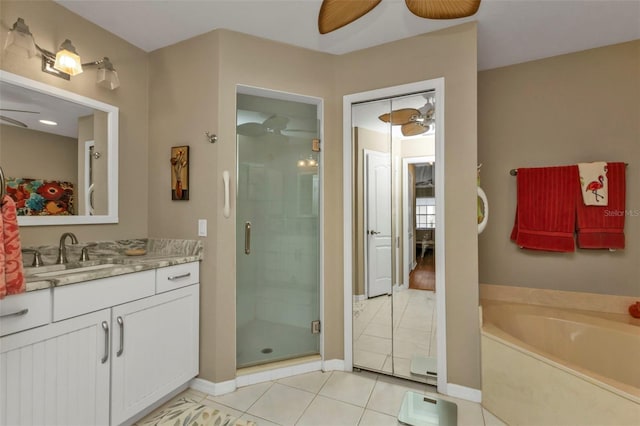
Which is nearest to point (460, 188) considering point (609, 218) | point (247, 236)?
point (609, 218)

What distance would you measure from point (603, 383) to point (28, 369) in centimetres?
261

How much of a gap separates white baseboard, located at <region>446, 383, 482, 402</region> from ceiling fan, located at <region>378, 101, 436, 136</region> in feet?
6.03

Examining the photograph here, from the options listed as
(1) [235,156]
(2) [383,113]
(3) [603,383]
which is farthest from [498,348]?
Result: (1) [235,156]

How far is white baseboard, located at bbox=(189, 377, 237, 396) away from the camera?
6.48 ft

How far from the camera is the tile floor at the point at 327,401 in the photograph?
1.72 m

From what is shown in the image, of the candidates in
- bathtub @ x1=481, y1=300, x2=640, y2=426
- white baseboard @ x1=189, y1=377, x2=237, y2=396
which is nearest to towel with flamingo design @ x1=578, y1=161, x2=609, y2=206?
bathtub @ x1=481, y1=300, x2=640, y2=426

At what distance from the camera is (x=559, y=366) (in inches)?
58.4

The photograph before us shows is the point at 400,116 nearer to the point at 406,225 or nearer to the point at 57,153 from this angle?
the point at 406,225

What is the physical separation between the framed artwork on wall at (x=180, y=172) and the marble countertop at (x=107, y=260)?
36 centimetres

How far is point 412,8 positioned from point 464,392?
233 centimetres

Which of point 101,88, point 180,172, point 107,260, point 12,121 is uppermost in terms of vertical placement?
point 101,88

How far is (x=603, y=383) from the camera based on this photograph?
133cm

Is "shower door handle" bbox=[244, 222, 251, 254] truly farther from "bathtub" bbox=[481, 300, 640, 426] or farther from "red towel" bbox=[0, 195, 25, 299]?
"bathtub" bbox=[481, 300, 640, 426]

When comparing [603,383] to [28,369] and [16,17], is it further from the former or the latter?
[16,17]
